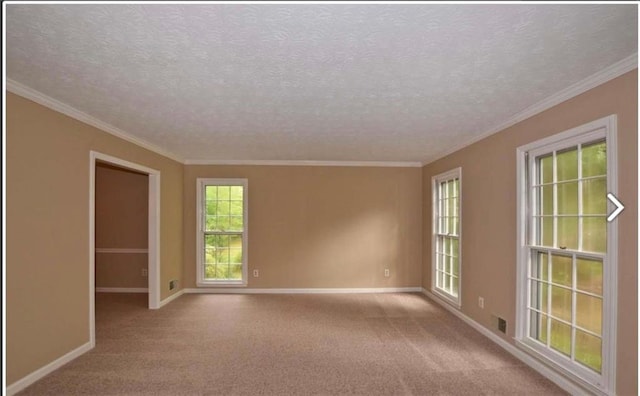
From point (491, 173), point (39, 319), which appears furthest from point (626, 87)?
point (39, 319)

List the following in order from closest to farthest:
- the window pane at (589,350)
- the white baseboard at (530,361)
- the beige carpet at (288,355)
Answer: the window pane at (589,350)
the white baseboard at (530,361)
the beige carpet at (288,355)

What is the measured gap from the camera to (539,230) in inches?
129

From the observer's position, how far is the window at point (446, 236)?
5055 millimetres

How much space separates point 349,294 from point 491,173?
3.34 m

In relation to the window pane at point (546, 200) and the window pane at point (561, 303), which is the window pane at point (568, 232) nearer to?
the window pane at point (546, 200)

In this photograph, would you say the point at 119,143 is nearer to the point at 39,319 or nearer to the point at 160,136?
the point at 160,136

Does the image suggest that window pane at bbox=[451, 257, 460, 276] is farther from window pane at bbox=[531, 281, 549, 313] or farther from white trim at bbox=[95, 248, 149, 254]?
white trim at bbox=[95, 248, 149, 254]

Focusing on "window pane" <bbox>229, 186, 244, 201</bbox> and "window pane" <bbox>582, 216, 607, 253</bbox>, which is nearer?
"window pane" <bbox>582, 216, 607, 253</bbox>

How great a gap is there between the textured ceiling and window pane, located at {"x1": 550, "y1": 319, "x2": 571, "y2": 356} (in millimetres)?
1993

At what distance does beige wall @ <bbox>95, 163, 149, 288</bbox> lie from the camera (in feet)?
20.5

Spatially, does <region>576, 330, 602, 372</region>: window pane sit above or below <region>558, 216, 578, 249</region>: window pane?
below

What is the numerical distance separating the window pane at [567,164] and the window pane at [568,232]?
352 millimetres

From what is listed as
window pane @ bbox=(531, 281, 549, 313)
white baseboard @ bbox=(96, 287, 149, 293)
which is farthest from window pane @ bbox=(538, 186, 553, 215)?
white baseboard @ bbox=(96, 287, 149, 293)

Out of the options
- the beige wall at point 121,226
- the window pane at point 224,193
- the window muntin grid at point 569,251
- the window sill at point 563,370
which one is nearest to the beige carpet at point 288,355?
the window sill at point 563,370
